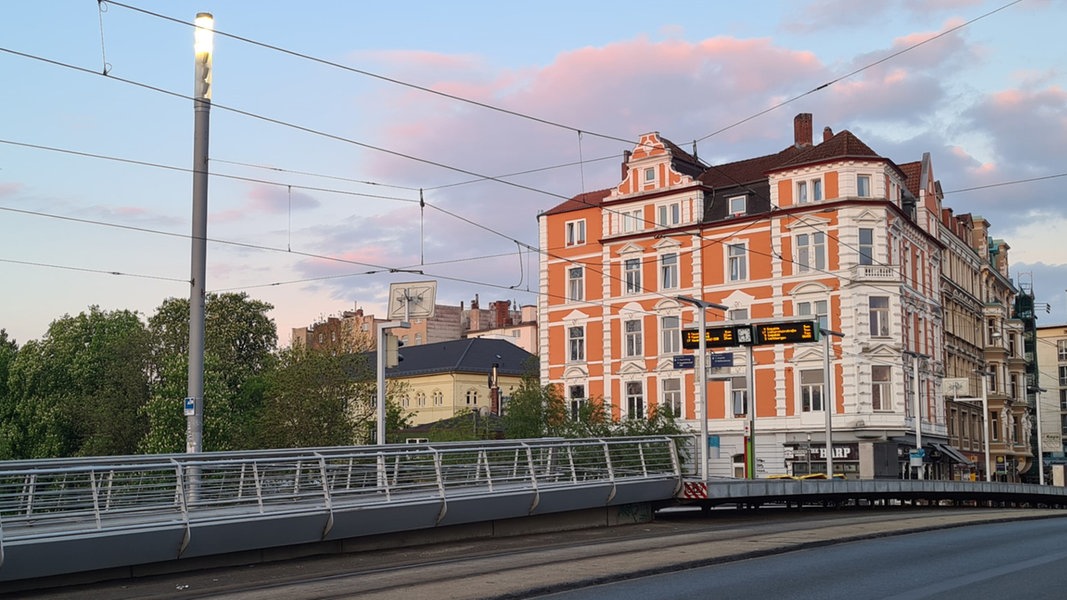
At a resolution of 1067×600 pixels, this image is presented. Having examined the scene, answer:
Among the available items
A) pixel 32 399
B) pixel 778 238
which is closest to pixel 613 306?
pixel 778 238

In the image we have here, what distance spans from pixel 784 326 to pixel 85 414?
50.2m

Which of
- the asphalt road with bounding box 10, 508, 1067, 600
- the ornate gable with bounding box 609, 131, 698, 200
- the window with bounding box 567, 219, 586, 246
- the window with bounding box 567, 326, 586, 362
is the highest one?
the ornate gable with bounding box 609, 131, 698, 200

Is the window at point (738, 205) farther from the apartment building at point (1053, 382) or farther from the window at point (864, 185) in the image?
the apartment building at point (1053, 382)

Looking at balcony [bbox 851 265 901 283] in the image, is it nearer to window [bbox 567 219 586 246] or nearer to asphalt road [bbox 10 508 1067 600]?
window [bbox 567 219 586 246]

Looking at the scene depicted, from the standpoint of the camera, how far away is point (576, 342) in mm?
67875

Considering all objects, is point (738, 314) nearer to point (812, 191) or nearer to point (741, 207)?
point (741, 207)

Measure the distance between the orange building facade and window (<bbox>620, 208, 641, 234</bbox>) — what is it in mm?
94

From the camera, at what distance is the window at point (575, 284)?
67869mm

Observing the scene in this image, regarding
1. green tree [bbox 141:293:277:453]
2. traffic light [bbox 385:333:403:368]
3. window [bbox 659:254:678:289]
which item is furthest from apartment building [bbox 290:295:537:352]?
traffic light [bbox 385:333:403:368]

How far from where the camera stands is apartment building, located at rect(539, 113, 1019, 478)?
57500 millimetres

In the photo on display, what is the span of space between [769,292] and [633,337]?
847 cm

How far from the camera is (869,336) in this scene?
57281mm

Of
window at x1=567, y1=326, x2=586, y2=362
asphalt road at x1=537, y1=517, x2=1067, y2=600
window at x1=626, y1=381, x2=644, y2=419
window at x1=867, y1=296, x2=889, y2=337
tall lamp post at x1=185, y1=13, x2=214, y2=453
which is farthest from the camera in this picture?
window at x1=567, y1=326, x2=586, y2=362

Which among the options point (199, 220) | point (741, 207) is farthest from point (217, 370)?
point (199, 220)
